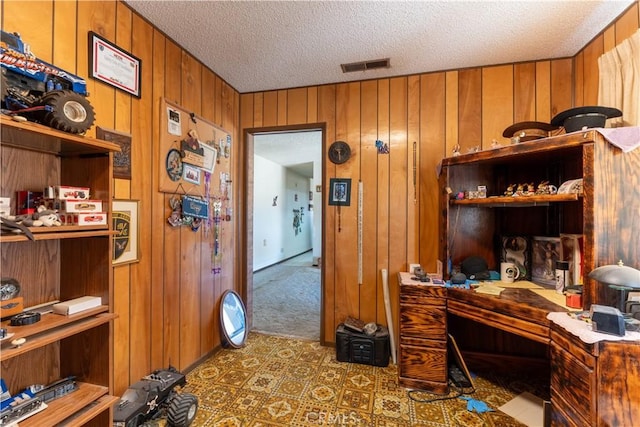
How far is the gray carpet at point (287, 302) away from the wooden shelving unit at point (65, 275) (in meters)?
1.77

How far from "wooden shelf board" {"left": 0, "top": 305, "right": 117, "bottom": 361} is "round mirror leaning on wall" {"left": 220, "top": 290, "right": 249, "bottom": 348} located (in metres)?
1.30

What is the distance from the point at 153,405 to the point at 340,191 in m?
2.00

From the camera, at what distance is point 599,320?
1.14m

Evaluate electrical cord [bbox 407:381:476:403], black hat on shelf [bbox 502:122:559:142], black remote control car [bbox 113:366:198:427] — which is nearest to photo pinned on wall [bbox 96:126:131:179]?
black remote control car [bbox 113:366:198:427]

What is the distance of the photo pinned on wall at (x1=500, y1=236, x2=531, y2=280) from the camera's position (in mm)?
2064

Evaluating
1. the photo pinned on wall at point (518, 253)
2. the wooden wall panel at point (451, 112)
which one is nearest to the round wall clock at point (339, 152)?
the wooden wall panel at point (451, 112)

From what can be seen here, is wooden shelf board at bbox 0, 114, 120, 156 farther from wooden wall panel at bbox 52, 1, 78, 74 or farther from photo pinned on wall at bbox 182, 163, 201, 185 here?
photo pinned on wall at bbox 182, 163, 201, 185

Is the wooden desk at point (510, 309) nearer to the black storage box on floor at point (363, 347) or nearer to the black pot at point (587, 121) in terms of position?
the black storage box on floor at point (363, 347)

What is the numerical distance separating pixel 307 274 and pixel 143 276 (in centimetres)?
411

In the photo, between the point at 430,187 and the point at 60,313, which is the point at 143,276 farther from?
the point at 430,187

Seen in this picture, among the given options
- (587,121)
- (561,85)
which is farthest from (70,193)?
(561,85)

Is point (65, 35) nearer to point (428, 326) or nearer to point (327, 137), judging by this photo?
point (327, 137)

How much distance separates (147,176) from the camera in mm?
1785

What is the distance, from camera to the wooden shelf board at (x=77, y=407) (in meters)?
1.05
